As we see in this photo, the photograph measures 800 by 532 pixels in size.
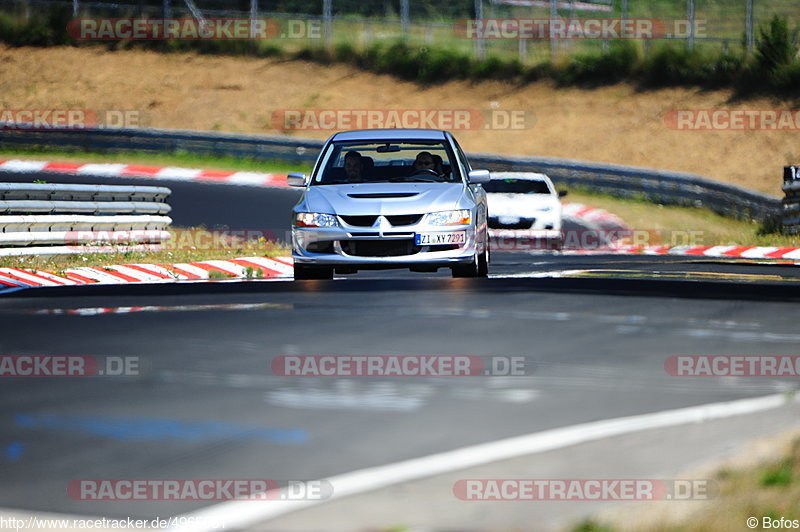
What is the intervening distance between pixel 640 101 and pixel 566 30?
4.30 metres

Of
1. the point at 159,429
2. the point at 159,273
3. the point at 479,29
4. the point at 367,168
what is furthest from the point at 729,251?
the point at 479,29

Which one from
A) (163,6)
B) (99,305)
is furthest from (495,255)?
(163,6)

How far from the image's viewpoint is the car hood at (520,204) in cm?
2141

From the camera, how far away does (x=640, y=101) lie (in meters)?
41.7

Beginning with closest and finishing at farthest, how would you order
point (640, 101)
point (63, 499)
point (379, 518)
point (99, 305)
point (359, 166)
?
1. point (379, 518)
2. point (63, 499)
3. point (99, 305)
4. point (359, 166)
5. point (640, 101)

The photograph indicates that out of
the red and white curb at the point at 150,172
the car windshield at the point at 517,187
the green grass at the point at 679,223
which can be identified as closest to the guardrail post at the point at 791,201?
the green grass at the point at 679,223

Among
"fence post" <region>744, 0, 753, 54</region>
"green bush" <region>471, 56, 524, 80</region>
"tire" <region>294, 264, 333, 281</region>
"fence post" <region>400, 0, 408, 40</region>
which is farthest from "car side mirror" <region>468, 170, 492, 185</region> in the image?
"fence post" <region>400, 0, 408, 40</region>

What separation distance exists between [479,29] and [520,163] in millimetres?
16073

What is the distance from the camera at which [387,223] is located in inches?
482

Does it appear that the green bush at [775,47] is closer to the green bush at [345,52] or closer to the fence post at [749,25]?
the fence post at [749,25]

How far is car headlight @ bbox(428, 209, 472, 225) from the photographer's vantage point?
12328 mm

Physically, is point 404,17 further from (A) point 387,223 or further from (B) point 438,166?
(A) point 387,223

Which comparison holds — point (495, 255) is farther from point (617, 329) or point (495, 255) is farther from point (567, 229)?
point (617, 329)

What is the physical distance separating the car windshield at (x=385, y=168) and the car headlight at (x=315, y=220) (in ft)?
2.34
